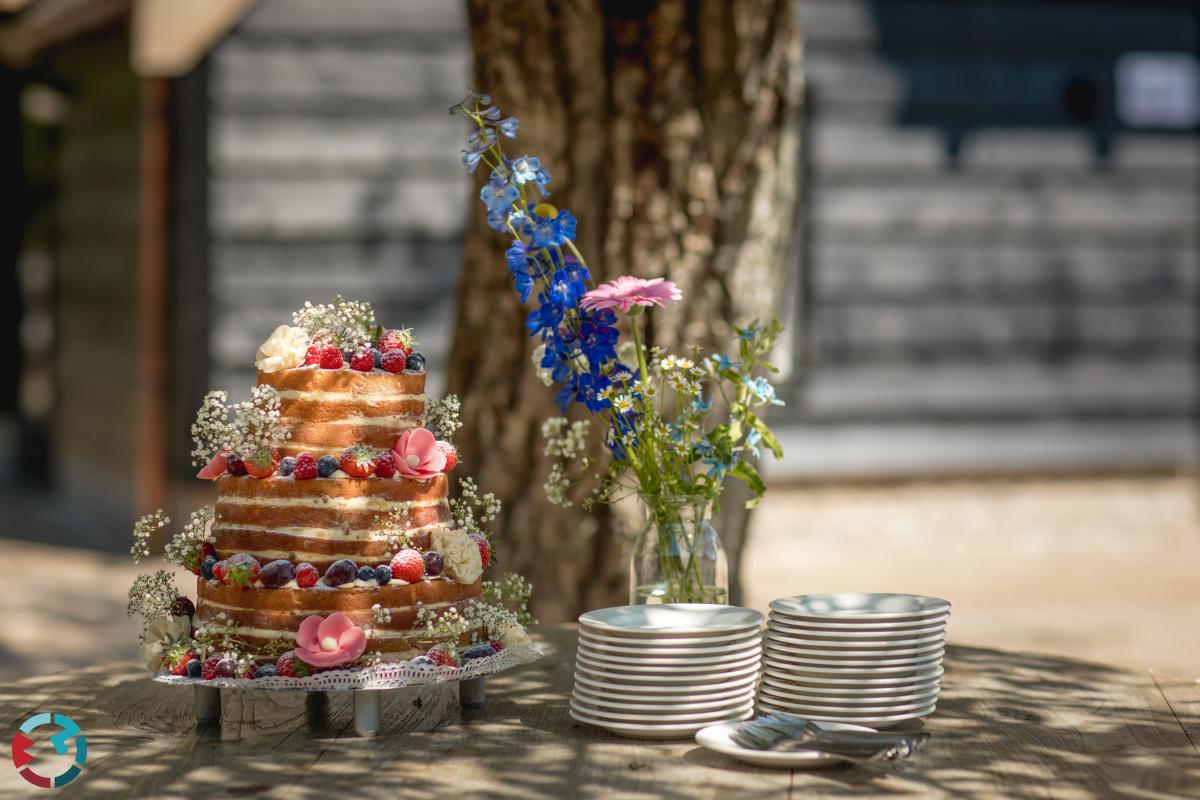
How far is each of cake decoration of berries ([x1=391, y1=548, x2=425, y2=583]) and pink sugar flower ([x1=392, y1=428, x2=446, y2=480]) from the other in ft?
0.35

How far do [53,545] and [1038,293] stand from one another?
5.27 meters

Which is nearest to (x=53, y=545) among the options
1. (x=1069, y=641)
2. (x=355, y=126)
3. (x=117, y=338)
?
(x=117, y=338)

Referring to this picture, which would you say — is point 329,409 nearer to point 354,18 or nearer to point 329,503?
point 329,503

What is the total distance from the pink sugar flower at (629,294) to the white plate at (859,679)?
0.53 m

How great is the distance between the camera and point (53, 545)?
27.9ft

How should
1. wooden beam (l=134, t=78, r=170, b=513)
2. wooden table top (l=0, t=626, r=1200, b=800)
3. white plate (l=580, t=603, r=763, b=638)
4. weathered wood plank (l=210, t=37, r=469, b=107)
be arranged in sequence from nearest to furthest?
1. wooden table top (l=0, t=626, r=1200, b=800)
2. white plate (l=580, t=603, r=763, b=638)
3. weathered wood plank (l=210, t=37, r=469, b=107)
4. wooden beam (l=134, t=78, r=170, b=513)

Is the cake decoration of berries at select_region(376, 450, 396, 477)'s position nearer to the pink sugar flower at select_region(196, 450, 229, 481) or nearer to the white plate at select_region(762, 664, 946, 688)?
the pink sugar flower at select_region(196, 450, 229, 481)

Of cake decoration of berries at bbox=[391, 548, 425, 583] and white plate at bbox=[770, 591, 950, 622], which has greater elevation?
cake decoration of berries at bbox=[391, 548, 425, 583]

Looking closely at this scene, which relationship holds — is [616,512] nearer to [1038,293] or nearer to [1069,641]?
[1069,641]

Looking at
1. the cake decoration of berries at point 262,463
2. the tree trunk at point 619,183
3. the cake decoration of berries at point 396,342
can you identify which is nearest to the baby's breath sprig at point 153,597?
the cake decoration of berries at point 262,463

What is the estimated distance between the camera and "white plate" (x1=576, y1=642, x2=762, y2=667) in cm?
205

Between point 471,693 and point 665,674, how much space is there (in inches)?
15.0

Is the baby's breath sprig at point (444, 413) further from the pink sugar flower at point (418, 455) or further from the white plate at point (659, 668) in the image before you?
the white plate at point (659, 668)

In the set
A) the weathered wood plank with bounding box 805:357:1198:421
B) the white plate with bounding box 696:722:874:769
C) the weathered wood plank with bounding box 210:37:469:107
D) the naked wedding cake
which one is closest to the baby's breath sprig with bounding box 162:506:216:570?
the naked wedding cake
